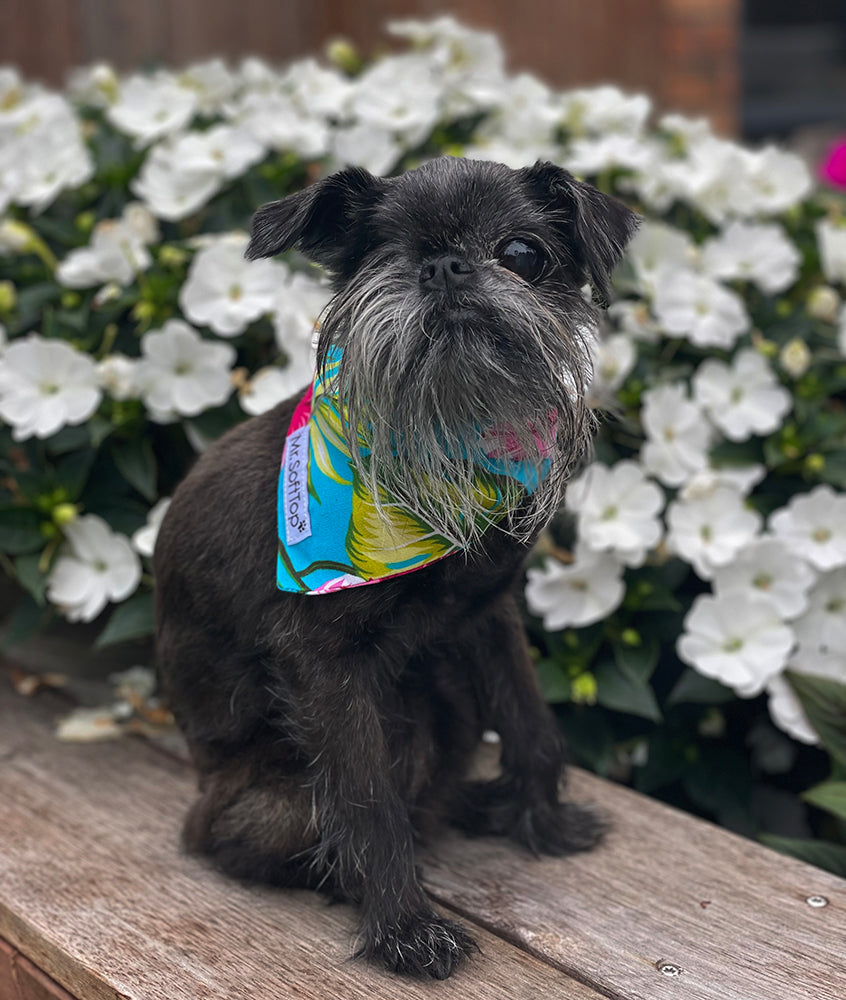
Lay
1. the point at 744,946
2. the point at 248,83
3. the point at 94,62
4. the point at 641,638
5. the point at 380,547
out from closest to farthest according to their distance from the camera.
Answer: the point at 380,547 < the point at 744,946 < the point at 641,638 < the point at 248,83 < the point at 94,62

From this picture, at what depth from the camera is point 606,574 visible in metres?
2.52

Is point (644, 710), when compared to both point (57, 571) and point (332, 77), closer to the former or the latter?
point (57, 571)

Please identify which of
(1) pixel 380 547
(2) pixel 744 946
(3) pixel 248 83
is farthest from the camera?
(3) pixel 248 83

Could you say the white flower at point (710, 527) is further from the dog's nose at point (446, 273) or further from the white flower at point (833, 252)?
the dog's nose at point (446, 273)

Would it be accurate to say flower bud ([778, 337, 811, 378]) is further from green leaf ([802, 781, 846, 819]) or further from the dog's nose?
the dog's nose

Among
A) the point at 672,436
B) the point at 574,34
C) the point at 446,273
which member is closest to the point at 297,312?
the point at 672,436

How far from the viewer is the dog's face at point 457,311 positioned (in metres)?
1.51

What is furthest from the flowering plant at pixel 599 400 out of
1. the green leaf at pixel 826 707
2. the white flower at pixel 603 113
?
the white flower at pixel 603 113

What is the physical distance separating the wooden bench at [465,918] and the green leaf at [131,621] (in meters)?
0.38

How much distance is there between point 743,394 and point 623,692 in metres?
0.82

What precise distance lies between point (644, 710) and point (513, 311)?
45.9 inches

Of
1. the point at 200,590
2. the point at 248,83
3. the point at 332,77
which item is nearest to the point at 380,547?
the point at 200,590

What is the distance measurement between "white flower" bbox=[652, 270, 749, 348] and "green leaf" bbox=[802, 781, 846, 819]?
1143 millimetres

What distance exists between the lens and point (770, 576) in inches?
101
